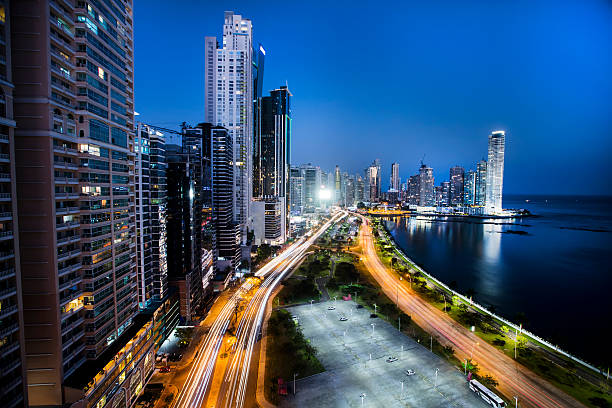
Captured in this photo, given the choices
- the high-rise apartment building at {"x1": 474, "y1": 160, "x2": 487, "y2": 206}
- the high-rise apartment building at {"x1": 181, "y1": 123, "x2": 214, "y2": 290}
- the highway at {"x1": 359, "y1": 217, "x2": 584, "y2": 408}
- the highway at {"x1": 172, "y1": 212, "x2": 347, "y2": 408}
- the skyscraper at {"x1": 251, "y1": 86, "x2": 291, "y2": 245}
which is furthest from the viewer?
the high-rise apartment building at {"x1": 474, "y1": 160, "x2": 487, "y2": 206}

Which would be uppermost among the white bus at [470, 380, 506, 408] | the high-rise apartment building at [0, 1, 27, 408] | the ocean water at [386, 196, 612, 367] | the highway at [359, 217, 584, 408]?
the high-rise apartment building at [0, 1, 27, 408]

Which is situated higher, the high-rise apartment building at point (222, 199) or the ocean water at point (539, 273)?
the high-rise apartment building at point (222, 199)

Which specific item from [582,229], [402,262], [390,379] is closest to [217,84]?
[402,262]

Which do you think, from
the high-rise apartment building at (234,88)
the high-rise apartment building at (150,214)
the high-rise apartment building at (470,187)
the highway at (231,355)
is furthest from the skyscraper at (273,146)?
the high-rise apartment building at (470,187)

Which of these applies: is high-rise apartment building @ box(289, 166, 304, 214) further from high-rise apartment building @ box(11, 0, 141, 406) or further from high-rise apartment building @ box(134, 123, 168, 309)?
high-rise apartment building @ box(11, 0, 141, 406)

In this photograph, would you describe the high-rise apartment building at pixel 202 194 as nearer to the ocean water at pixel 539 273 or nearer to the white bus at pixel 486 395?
the white bus at pixel 486 395

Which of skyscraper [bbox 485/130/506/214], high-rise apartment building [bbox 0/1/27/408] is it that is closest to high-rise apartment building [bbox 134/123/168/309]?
high-rise apartment building [bbox 0/1/27/408]

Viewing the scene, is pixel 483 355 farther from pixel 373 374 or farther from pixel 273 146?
pixel 273 146
